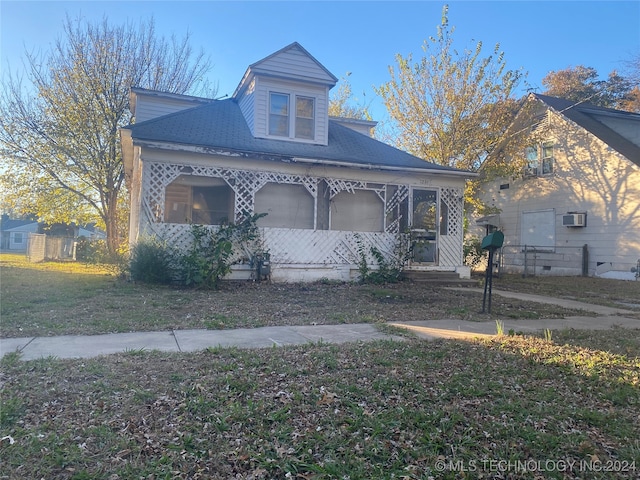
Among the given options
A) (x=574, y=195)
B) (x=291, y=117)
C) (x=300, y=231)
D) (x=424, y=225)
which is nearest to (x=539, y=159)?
(x=574, y=195)

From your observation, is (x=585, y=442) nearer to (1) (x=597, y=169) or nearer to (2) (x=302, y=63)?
(2) (x=302, y=63)

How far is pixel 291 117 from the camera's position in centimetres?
1227

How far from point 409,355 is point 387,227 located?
8066 mm

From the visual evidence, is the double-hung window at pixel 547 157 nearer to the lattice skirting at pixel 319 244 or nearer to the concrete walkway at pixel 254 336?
the lattice skirting at pixel 319 244

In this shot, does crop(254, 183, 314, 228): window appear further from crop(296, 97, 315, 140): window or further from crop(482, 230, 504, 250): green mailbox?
crop(482, 230, 504, 250): green mailbox

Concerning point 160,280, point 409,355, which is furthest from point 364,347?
point 160,280

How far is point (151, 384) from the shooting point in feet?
11.0

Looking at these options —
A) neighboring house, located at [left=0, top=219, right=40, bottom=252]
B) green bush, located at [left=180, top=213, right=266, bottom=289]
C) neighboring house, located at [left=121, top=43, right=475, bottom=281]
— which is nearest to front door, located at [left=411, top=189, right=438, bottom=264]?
neighboring house, located at [left=121, top=43, right=475, bottom=281]

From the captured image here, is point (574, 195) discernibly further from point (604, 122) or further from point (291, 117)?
point (291, 117)

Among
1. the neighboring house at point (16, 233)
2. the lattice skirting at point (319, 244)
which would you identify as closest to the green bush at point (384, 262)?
the lattice skirting at point (319, 244)

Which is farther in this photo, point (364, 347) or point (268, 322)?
point (268, 322)

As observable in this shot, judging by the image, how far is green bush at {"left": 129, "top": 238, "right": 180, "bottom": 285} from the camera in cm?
932

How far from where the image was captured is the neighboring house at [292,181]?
10289 mm

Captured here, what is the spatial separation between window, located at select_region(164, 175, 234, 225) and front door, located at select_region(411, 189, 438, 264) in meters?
5.20
